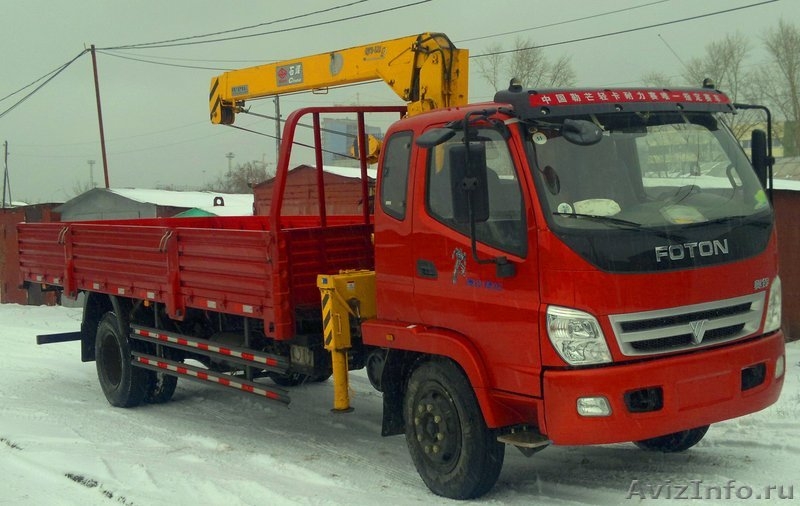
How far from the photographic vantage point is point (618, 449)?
6.65m

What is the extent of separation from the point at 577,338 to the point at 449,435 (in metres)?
1.23

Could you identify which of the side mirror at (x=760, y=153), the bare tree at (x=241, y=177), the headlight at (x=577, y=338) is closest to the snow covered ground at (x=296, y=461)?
the headlight at (x=577, y=338)

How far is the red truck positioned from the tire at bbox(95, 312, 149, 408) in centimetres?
286

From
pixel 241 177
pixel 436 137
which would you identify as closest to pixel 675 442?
pixel 436 137

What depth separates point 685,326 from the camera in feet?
16.1

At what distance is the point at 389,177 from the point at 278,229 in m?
1.03

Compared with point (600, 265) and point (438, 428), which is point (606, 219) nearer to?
point (600, 265)

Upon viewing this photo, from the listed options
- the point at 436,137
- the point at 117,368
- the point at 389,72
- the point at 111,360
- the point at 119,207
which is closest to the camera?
the point at 436,137

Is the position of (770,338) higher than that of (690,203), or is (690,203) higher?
(690,203)

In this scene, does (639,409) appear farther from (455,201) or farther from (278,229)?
(278,229)

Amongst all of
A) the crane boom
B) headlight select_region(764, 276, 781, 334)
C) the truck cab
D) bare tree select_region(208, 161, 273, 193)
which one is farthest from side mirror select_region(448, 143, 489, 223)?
bare tree select_region(208, 161, 273, 193)

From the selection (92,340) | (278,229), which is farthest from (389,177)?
(92,340)

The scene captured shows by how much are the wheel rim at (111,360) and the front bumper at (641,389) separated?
19.2ft

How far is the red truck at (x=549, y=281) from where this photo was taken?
15.8ft
